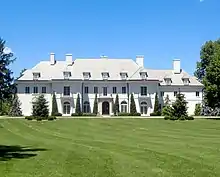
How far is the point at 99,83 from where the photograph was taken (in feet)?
242

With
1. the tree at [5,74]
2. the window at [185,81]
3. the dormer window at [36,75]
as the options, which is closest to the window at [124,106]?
the window at [185,81]

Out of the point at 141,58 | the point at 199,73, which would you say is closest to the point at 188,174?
the point at 141,58

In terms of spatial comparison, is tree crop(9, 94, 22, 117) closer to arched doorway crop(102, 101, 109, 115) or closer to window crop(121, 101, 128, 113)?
arched doorway crop(102, 101, 109, 115)

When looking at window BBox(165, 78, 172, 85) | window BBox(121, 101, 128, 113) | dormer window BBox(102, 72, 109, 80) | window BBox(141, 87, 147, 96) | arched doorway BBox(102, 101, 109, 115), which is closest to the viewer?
arched doorway BBox(102, 101, 109, 115)

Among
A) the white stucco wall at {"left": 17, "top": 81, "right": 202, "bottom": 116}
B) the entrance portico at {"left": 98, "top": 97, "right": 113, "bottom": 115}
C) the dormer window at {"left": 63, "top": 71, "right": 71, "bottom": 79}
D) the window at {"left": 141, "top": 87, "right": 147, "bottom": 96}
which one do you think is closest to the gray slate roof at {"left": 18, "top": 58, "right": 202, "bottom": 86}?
the dormer window at {"left": 63, "top": 71, "right": 71, "bottom": 79}

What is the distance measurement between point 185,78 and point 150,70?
6.62 metres

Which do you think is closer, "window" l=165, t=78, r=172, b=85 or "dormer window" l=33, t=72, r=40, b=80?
"dormer window" l=33, t=72, r=40, b=80

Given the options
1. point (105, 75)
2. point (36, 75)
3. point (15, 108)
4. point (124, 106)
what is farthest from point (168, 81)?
point (15, 108)

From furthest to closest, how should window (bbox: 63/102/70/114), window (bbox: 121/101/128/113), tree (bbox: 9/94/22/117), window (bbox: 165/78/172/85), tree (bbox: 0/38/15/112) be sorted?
1. window (bbox: 165/78/172/85)
2. window (bbox: 121/101/128/113)
3. window (bbox: 63/102/70/114)
4. tree (bbox: 9/94/22/117)
5. tree (bbox: 0/38/15/112)

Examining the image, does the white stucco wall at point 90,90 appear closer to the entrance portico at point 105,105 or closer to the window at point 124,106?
the entrance portico at point 105,105

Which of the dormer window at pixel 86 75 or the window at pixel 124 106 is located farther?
the dormer window at pixel 86 75

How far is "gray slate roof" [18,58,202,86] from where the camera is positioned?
74.1 metres

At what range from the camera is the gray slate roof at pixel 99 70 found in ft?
243

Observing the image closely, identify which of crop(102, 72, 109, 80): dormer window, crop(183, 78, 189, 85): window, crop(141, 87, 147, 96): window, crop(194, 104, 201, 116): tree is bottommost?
crop(194, 104, 201, 116): tree
